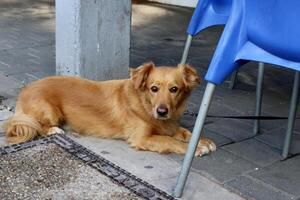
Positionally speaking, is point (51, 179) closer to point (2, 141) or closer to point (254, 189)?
point (2, 141)

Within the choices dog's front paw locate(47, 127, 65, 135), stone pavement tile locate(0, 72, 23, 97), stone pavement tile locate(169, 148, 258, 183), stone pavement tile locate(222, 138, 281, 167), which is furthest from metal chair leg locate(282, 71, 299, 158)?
stone pavement tile locate(0, 72, 23, 97)

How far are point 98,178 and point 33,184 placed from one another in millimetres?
379

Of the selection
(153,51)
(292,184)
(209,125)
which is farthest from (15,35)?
(292,184)

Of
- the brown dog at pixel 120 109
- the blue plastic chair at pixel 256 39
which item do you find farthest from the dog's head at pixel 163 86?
the blue plastic chair at pixel 256 39

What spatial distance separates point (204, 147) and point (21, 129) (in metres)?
1.27

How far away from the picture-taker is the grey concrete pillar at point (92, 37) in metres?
4.33

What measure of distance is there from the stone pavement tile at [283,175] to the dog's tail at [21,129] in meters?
1.52

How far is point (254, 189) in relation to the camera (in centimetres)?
297

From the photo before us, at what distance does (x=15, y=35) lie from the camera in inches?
268

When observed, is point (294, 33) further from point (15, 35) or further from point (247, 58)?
point (15, 35)

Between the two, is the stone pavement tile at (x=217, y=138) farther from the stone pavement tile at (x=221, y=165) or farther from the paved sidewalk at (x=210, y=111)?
the stone pavement tile at (x=221, y=165)

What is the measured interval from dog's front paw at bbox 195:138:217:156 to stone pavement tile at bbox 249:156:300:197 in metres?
0.38

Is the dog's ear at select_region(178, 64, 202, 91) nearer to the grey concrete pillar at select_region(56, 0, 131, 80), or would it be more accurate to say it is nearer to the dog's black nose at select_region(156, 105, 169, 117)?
the dog's black nose at select_region(156, 105, 169, 117)

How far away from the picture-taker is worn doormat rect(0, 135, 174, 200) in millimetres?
2826
